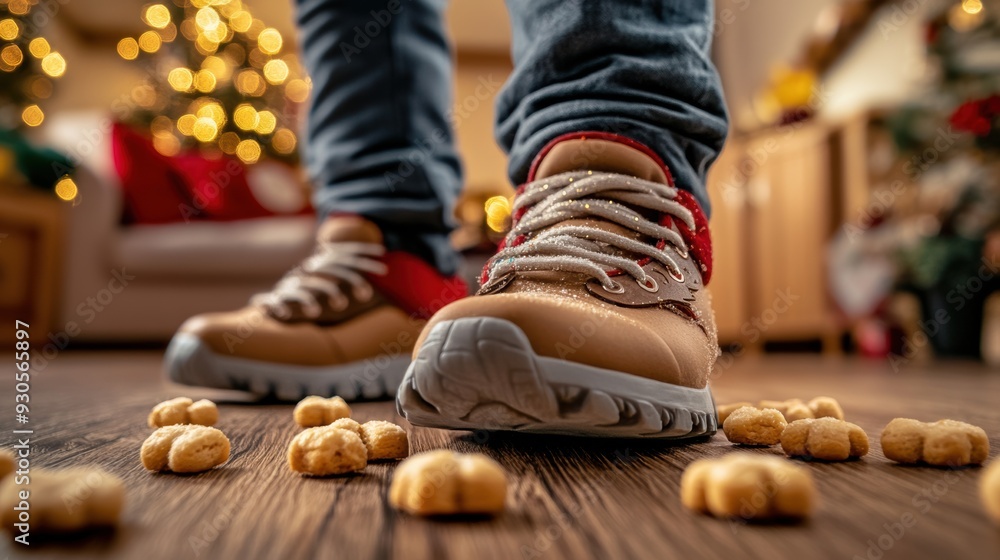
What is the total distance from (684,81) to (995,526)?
16.5 inches

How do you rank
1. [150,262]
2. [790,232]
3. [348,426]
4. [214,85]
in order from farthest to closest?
1. [214,85]
2. [790,232]
3. [150,262]
4. [348,426]

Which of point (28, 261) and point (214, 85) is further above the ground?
point (214, 85)

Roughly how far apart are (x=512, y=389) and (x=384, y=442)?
117 mm

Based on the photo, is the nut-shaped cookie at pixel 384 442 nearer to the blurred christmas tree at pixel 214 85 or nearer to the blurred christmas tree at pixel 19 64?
the blurred christmas tree at pixel 19 64

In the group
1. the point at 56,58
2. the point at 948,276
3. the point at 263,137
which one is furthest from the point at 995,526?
the point at 56,58

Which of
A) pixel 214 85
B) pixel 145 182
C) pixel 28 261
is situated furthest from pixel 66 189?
pixel 214 85

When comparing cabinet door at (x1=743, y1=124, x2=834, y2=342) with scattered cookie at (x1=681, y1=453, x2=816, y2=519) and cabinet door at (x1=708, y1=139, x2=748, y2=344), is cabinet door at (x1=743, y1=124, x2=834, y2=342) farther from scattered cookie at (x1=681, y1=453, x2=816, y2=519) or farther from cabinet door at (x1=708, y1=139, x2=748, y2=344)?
scattered cookie at (x1=681, y1=453, x2=816, y2=519)

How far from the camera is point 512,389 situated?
1.45ft

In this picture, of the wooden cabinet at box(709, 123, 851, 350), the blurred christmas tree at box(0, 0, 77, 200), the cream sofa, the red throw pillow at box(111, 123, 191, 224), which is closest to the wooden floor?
the cream sofa

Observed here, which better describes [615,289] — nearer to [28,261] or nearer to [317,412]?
[317,412]

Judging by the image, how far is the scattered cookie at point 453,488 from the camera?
0.34m

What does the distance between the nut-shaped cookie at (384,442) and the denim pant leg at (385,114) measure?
1.67 feet

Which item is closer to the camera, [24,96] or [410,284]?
[410,284]

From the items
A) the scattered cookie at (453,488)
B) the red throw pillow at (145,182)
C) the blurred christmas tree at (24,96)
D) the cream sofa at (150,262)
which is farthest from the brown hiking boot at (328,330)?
the blurred christmas tree at (24,96)
